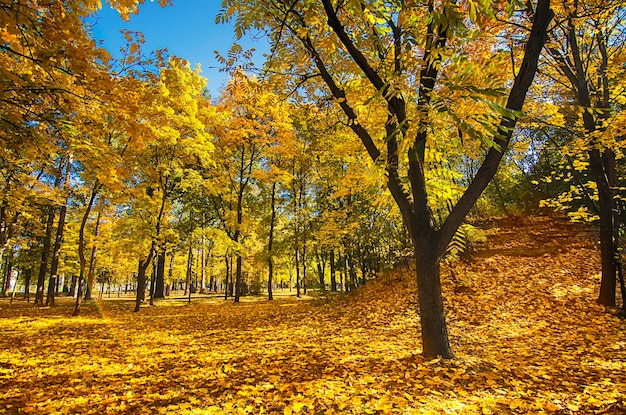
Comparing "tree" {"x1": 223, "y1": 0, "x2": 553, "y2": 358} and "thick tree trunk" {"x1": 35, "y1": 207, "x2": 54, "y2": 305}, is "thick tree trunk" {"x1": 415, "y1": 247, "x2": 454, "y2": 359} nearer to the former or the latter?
"tree" {"x1": 223, "y1": 0, "x2": 553, "y2": 358}

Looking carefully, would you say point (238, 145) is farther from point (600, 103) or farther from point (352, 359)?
point (600, 103)

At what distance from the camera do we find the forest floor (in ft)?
10.8

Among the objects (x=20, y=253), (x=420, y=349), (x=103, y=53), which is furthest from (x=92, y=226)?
(x=420, y=349)

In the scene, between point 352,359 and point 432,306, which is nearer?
point 432,306

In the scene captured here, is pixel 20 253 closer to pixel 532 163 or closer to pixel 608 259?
pixel 608 259

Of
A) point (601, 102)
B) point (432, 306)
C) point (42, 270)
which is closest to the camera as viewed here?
point (432, 306)

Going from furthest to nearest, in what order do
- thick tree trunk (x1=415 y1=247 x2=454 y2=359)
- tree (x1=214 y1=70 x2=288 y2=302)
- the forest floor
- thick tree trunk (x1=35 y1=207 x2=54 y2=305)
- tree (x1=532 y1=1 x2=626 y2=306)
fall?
thick tree trunk (x1=35 y1=207 x2=54 y2=305)
tree (x1=214 y1=70 x2=288 y2=302)
tree (x1=532 y1=1 x2=626 y2=306)
thick tree trunk (x1=415 y1=247 x2=454 y2=359)
the forest floor

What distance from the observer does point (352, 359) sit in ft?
15.4

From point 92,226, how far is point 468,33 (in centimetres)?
2584

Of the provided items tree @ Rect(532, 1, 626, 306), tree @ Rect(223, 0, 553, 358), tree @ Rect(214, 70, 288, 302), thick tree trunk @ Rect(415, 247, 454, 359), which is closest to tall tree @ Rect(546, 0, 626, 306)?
tree @ Rect(532, 1, 626, 306)

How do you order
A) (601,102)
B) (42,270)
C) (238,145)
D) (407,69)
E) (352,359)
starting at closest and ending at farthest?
Result: 1. (407,69)
2. (352,359)
3. (601,102)
4. (42,270)
5. (238,145)

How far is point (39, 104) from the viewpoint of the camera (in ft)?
14.6

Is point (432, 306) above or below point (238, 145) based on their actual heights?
below

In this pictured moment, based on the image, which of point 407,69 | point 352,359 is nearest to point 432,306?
point 352,359
